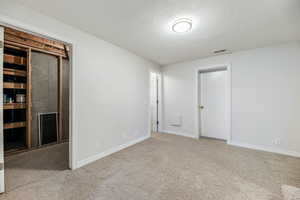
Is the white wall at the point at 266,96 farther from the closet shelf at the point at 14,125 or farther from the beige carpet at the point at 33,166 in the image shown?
the closet shelf at the point at 14,125

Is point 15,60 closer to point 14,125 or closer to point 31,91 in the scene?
point 31,91

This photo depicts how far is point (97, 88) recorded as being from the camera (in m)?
2.61

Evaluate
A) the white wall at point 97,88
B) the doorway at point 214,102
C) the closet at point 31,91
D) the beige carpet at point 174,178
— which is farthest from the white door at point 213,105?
the closet at point 31,91

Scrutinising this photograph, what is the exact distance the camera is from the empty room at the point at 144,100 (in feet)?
5.68

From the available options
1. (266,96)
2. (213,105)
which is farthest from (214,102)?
(266,96)

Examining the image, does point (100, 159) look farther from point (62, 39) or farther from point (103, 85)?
point (62, 39)

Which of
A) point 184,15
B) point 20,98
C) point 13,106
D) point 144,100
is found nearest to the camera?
point 184,15

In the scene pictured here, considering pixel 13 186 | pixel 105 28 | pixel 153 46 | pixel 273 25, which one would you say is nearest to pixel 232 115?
pixel 273 25

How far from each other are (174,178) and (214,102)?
278 cm

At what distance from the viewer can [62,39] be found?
2.06m

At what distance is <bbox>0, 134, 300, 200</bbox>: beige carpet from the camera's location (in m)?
1.63

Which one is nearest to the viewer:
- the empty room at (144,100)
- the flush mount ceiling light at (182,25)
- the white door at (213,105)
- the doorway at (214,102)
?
the empty room at (144,100)

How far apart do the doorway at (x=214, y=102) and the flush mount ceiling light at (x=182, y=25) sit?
6.71 ft

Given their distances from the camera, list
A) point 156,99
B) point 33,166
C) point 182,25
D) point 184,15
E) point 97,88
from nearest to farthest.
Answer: point 184,15 → point 182,25 → point 33,166 → point 97,88 → point 156,99
